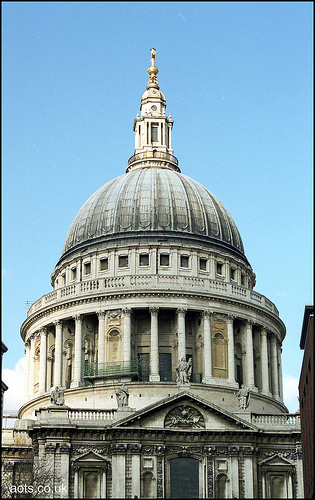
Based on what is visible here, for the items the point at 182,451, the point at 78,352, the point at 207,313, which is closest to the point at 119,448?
the point at 182,451

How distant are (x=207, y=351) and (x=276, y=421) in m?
12.4

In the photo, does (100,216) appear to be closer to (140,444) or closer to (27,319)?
(27,319)

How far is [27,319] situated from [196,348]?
1576 cm

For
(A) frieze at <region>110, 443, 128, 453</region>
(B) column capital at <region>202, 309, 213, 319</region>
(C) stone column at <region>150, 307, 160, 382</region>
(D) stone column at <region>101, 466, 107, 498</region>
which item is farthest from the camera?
(B) column capital at <region>202, 309, 213, 319</region>

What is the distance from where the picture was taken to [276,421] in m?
78.1

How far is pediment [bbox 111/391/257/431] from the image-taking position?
7538 cm

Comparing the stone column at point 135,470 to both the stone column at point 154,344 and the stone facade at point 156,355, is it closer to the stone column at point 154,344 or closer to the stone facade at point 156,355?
the stone facade at point 156,355

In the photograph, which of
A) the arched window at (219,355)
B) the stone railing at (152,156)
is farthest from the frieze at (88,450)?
the stone railing at (152,156)

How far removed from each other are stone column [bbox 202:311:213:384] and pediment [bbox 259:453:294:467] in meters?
13.1

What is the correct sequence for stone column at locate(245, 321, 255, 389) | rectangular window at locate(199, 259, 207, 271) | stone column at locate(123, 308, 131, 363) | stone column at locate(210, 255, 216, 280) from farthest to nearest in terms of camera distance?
rectangular window at locate(199, 259, 207, 271) → stone column at locate(210, 255, 216, 280) → stone column at locate(245, 321, 255, 389) → stone column at locate(123, 308, 131, 363)

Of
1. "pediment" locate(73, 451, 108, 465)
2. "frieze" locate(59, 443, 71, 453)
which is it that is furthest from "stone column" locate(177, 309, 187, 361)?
"frieze" locate(59, 443, 71, 453)

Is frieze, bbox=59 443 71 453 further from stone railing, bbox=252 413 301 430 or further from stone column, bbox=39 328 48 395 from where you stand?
stone column, bbox=39 328 48 395

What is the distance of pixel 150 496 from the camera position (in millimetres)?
73438

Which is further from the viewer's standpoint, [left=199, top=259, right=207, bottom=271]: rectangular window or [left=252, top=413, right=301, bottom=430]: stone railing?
[left=199, top=259, right=207, bottom=271]: rectangular window
